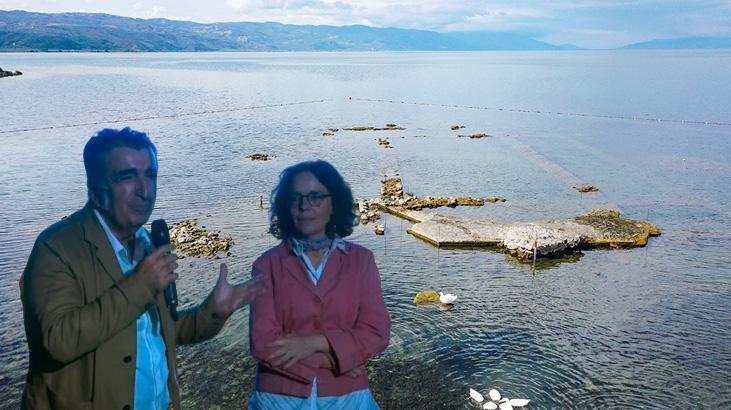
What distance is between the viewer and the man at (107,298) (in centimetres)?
353

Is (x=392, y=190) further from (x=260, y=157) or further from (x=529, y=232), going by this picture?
(x=260, y=157)

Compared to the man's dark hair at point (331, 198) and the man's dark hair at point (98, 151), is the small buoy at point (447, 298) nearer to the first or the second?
the man's dark hair at point (331, 198)

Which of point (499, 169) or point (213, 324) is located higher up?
point (213, 324)

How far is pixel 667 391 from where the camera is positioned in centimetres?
1280

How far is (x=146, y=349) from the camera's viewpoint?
407cm

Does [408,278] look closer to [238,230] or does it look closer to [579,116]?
Answer: [238,230]

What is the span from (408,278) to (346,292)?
48.1ft

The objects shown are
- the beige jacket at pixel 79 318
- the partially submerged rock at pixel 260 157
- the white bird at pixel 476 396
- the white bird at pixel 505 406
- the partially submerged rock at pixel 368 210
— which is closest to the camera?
the beige jacket at pixel 79 318

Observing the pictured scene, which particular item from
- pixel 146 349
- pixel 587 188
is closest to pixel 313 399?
pixel 146 349

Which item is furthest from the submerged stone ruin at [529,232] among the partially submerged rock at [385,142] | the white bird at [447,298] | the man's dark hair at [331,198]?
the partially submerged rock at [385,142]

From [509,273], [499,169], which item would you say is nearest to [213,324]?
[509,273]

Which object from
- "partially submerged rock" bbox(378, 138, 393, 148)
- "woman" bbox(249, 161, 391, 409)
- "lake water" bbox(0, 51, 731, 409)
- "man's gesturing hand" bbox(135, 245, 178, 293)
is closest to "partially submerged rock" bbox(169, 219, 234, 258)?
"lake water" bbox(0, 51, 731, 409)

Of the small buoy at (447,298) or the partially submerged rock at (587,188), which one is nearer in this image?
the small buoy at (447,298)

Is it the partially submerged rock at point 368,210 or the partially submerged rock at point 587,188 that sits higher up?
the partially submerged rock at point 587,188
